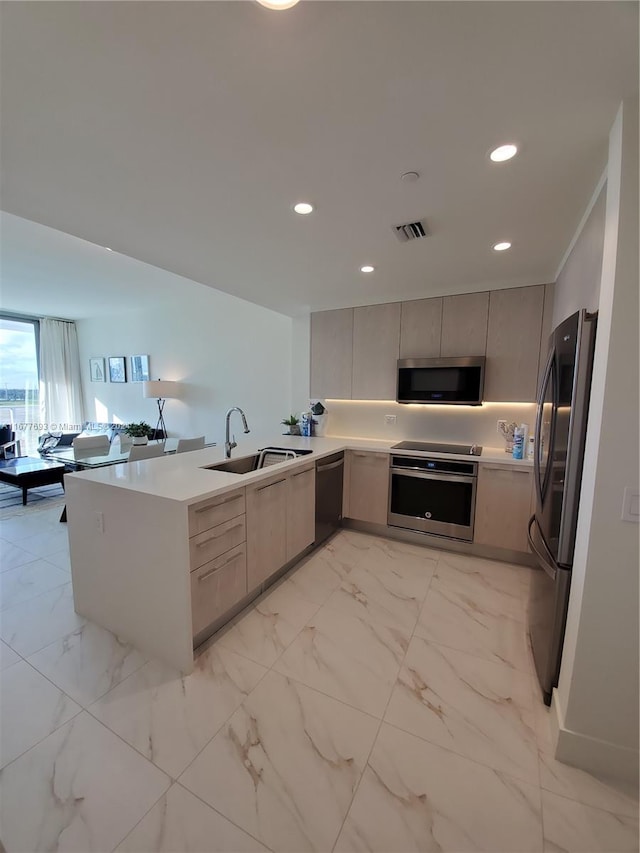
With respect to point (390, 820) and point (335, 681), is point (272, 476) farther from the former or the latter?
point (390, 820)

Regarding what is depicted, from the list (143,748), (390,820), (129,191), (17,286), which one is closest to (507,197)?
(129,191)

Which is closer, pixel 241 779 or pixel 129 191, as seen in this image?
pixel 241 779

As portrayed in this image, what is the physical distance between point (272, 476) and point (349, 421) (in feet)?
6.28

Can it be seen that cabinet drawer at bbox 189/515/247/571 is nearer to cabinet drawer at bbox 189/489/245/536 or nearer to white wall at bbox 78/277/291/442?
cabinet drawer at bbox 189/489/245/536

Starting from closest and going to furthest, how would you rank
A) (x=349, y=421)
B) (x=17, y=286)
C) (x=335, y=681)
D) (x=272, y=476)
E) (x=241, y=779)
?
(x=241, y=779) → (x=335, y=681) → (x=272, y=476) → (x=349, y=421) → (x=17, y=286)

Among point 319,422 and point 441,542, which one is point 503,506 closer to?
point 441,542

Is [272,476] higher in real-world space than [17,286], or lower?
lower

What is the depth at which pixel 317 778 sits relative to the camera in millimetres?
1270

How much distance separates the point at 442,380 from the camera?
10.9ft

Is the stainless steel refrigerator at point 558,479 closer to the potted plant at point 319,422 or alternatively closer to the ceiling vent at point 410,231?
the ceiling vent at point 410,231

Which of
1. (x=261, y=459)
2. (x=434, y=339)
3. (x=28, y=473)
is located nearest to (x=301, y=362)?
(x=434, y=339)

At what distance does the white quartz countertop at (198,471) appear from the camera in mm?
1796

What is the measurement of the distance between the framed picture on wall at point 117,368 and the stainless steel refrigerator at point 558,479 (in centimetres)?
709

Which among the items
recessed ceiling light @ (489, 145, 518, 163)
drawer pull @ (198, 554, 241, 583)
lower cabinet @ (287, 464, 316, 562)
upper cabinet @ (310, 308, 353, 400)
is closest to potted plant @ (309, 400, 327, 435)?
upper cabinet @ (310, 308, 353, 400)
